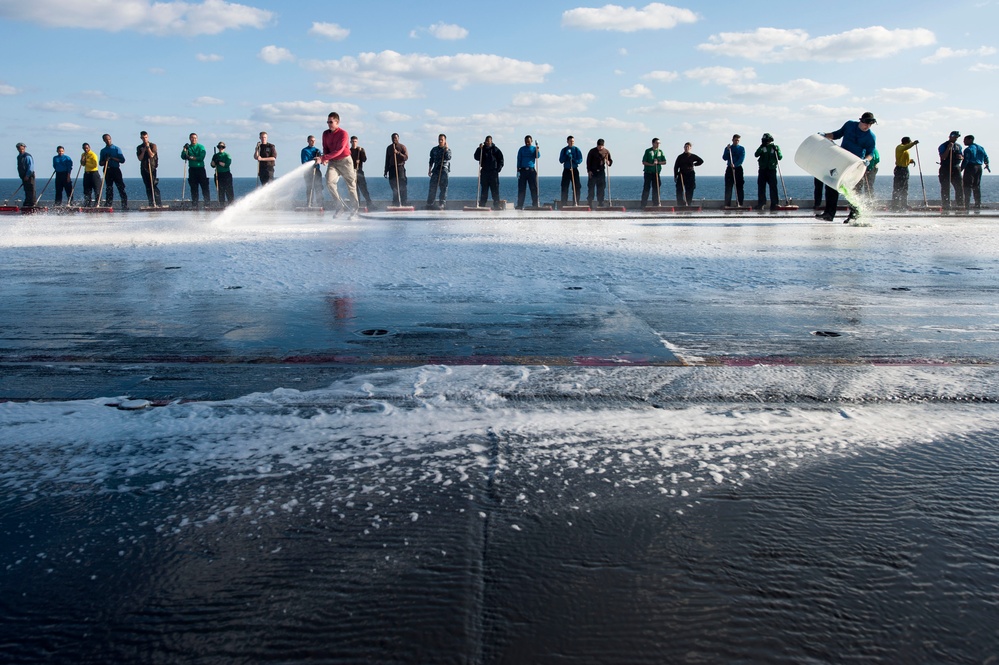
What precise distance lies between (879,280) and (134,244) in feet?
27.0

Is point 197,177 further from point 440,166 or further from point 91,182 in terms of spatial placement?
point 440,166

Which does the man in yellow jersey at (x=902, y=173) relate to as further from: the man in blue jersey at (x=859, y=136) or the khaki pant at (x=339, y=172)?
the khaki pant at (x=339, y=172)

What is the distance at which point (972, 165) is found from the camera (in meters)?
19.0

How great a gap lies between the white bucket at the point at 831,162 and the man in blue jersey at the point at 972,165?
849 centimetres

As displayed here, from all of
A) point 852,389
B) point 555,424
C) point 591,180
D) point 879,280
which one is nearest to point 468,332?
point 555,424

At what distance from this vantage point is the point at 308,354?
3.94 metres

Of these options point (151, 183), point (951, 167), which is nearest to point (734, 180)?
point (951, 167)

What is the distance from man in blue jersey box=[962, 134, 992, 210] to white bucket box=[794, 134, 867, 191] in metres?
8.49

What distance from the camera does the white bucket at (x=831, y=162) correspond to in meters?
11.8

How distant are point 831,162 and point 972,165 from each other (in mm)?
9460

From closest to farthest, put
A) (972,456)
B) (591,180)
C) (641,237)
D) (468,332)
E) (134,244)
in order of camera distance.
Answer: (972,456) < (468,332) < (134,244) < (641,237) < (591,180)

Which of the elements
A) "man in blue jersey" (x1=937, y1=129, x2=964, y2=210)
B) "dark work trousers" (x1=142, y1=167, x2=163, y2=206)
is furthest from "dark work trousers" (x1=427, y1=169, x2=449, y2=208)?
"man in blue jersey" (x1=937, y1=129, x2=964, y2=210)

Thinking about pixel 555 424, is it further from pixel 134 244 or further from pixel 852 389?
pixel 134 244

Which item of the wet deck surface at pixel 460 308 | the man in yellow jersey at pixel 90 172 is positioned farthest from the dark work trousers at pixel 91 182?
the wet deck surface at pixel 460 308
